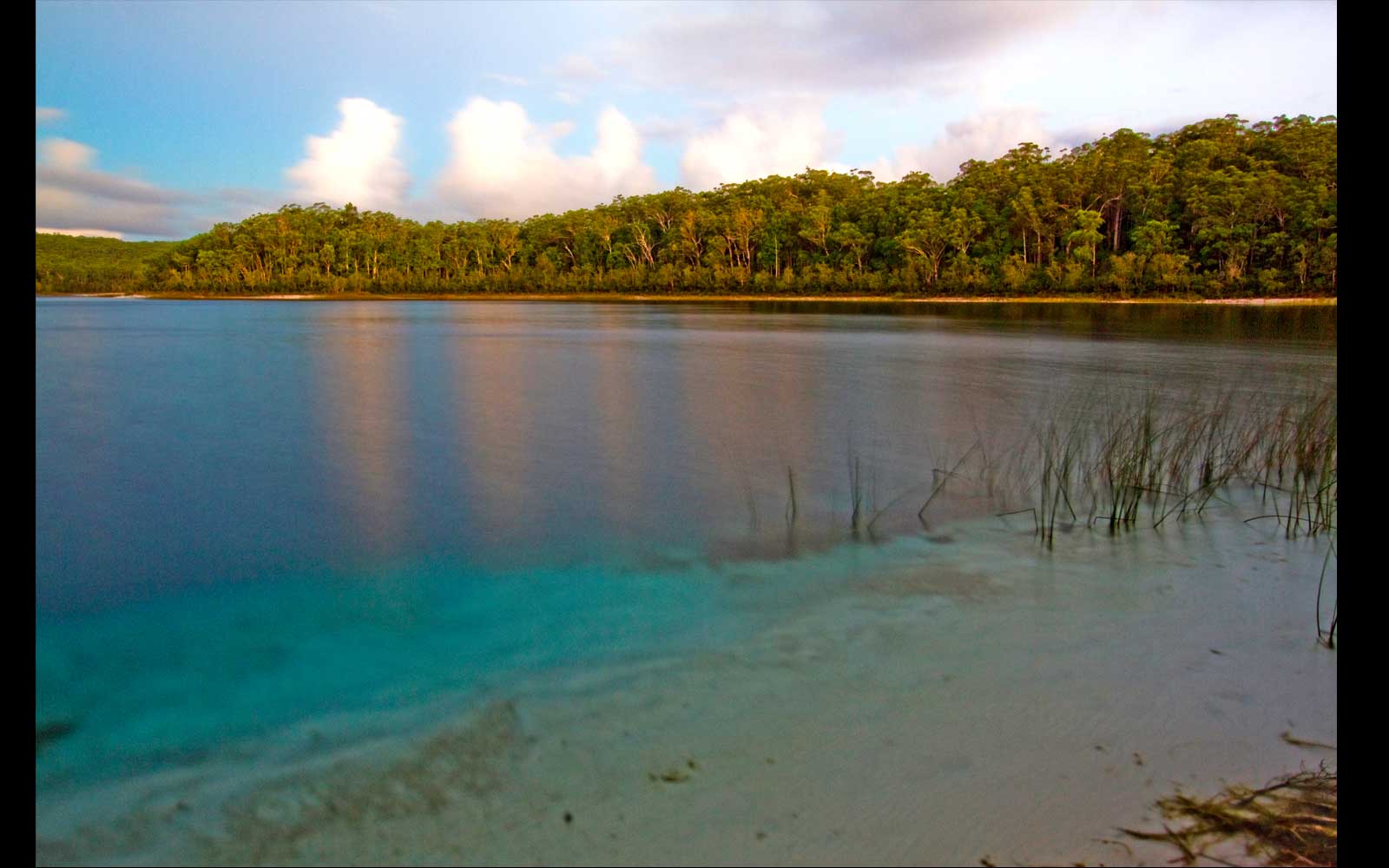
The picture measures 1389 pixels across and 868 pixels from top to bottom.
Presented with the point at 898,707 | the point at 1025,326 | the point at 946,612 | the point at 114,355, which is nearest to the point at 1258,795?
the point at 898,707

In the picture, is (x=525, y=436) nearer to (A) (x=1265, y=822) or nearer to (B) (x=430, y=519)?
(B) (x=430, y=519)

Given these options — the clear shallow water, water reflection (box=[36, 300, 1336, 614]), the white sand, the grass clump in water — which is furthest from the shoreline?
the grass clump in water

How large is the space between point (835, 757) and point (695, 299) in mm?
74378

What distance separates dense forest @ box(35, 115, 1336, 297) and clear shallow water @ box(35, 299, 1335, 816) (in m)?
24.1

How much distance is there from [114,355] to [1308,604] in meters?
26.0

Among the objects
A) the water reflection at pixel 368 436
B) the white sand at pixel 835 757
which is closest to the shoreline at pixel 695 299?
the water reflection at pixel 368 436

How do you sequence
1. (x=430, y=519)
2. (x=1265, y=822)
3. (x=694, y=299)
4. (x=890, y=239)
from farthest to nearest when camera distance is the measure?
1. (x=694, y=299)
2. (x=890, y=239)
3. (x=430, y=519)
4. (x=1265, y=822)

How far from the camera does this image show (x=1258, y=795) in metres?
2.64

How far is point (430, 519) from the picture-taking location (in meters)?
6.64

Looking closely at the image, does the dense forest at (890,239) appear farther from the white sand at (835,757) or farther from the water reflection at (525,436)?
the white sand at (835,757)

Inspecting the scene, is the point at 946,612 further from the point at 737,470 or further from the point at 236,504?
the point at 236,504

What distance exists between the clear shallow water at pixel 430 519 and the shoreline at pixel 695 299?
34439 millimetres

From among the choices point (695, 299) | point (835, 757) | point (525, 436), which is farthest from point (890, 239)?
point (835, 757)

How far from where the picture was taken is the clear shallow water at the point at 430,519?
3887 mm
